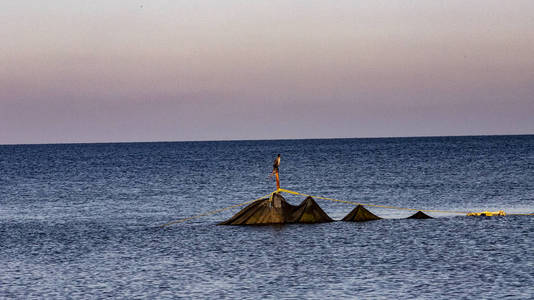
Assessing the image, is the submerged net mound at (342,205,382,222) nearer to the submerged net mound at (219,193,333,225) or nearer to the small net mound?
the small net mound

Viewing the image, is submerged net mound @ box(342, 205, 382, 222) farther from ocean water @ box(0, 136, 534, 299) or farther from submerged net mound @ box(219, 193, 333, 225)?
submerged net mound @ box(219, 193, 333, 225)

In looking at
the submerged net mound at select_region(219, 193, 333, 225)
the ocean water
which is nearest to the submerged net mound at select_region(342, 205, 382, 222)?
the ocean water

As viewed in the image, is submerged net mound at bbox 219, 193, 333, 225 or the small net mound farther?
the small net mound

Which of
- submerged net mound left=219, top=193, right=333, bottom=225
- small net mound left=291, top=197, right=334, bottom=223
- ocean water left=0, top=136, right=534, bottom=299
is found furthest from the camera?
small net mound left=291, top=197, right=334, bottom=223

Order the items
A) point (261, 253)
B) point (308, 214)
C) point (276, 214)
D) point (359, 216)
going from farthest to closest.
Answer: point (359, 216), point (308, 214), point (276, 214), point (261, 253)

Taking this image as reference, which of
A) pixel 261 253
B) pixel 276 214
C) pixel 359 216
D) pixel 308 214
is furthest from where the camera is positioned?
pixel 359 216

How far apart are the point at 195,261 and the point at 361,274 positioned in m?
7.69

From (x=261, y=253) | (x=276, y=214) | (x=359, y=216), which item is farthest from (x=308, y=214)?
(x=261, y=253)

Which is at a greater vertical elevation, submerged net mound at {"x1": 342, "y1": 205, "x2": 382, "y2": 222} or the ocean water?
submerged net mound at {"x1": 342, "y1": 205, "x2": 382, "y2": 222}

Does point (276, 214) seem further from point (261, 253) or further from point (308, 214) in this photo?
point (261, 253)

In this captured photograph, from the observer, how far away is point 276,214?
4144cm

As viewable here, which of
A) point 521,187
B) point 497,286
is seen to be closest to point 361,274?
point 497,286

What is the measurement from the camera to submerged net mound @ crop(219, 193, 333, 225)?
41375mm

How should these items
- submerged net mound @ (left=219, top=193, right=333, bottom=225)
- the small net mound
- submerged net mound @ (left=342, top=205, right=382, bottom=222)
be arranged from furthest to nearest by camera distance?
submerged net mound @ (left=342, top=205, right=382, bottom=222)
the small net mound
submerged net mound @ (left=219, top=193, right=333, bottom=225)
